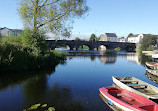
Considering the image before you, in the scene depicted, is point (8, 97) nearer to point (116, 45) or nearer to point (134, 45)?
point (116, 45)

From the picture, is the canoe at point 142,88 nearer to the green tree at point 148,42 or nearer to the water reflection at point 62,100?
the water reflection at point 62,100

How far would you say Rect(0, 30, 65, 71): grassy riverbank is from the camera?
58.7 feet

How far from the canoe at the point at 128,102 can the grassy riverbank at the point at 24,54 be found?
13.8 meters

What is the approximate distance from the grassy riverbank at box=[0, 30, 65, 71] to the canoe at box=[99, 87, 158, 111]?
13.8 m

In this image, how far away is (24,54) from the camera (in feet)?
65.9

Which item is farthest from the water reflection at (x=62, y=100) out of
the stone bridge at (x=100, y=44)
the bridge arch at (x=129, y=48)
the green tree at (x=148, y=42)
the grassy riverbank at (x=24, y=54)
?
the bridge arch at (x=129, y=48)

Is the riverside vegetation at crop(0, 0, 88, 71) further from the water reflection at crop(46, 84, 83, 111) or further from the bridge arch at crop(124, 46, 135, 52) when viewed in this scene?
the bridge arch at crop(124, 46, 135, 52)

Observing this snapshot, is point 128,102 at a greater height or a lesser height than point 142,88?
lesser

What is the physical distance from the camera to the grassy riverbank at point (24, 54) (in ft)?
58.7

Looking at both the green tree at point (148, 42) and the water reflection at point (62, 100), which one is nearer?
the water reflection at point (62, 100)

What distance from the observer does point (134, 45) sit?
83.1 metres

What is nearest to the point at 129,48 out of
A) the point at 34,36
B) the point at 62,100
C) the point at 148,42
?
the point at 148,42

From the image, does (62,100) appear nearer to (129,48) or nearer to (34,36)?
(34,36)

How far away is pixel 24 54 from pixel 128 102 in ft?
54.0
